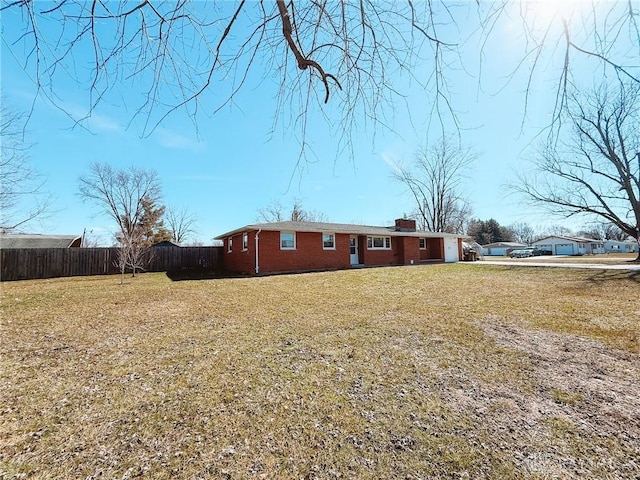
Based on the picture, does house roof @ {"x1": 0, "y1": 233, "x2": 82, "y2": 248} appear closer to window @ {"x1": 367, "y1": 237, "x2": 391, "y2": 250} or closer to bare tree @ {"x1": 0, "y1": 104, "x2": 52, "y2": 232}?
bare tree @ {"x1": 0, "y1": 104, "x2": 52, "y2": 232}

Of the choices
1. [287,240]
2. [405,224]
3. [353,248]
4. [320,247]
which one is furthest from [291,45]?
[405,224]

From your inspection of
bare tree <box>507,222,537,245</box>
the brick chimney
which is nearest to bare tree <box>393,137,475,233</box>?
the brick chimney

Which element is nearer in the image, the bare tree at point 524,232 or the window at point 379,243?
the window at point 379,243

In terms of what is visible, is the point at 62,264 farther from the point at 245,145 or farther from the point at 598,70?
the point at 598,70

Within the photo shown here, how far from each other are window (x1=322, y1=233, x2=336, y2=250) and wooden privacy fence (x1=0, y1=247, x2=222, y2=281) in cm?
868

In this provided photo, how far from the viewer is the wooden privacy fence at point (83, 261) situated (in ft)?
50.9

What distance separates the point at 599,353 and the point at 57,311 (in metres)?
10.6

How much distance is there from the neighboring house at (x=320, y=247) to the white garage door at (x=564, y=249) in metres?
42.2

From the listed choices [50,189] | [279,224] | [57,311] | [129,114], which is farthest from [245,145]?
[50,189]

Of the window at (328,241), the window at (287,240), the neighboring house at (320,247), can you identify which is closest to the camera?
the neighboring house at (320,247)

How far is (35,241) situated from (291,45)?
29946 mm

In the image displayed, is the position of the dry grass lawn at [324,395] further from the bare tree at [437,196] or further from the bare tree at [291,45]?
the bare tree at [437,196]

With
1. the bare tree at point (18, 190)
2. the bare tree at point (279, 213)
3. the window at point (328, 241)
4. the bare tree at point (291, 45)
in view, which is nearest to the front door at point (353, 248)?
the window at point (328, 241)

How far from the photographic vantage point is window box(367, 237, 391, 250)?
19781 millimetres
